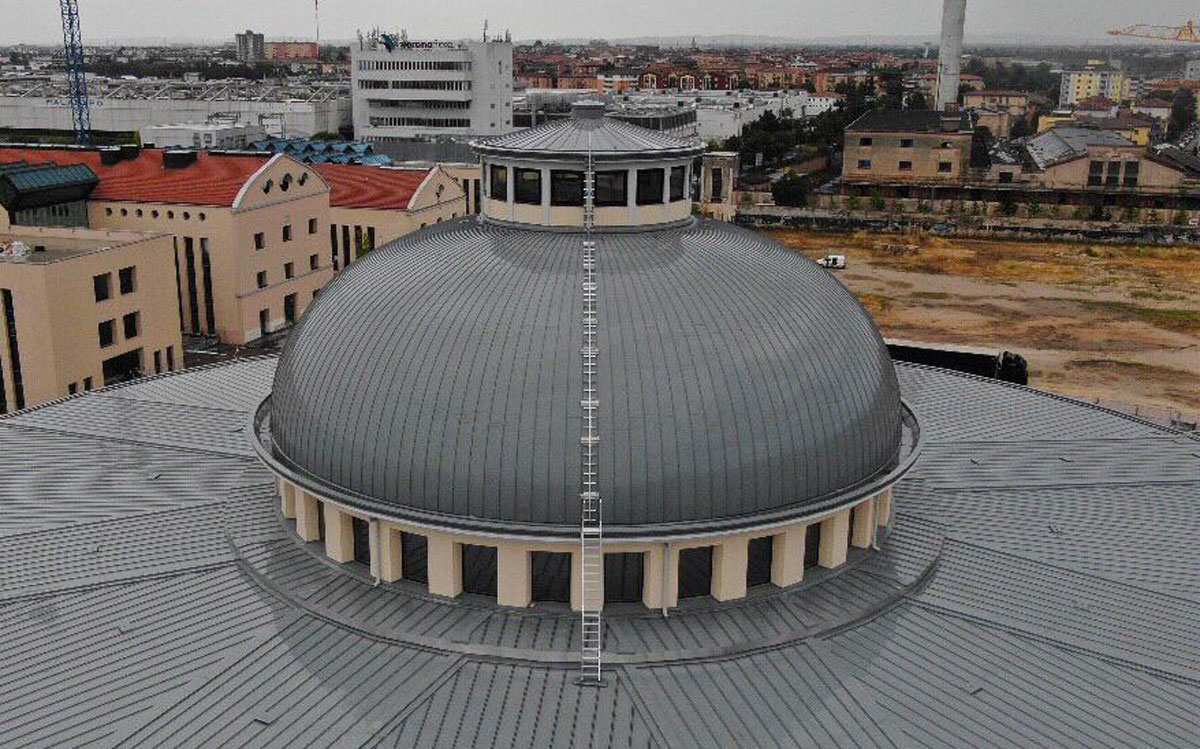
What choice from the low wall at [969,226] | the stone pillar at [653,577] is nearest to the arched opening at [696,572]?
the stone pillar at [653,577]

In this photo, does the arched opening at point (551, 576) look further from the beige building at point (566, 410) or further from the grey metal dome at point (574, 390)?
the grey metal dome at point (574, 390)

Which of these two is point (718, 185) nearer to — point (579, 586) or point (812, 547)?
point (812, 547)

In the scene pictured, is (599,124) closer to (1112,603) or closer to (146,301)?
(1112,603)

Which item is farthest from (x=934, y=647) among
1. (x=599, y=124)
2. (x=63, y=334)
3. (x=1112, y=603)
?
(x=63, y=334)

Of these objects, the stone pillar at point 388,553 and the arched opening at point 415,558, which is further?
the arched opening at point 415,558

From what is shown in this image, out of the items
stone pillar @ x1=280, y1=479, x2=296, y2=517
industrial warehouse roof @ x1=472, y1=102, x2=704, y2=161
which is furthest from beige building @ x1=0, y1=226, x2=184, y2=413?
industrial warehouse roof @ x1=472, y1=102, x2=704, y2=161

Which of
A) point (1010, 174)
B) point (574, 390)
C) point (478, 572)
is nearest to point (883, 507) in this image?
point (574, 390)

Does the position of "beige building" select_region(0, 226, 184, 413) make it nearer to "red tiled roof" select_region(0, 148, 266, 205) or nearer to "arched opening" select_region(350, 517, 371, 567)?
"red tiled roof" select_region(0, 148, 266, 205)
